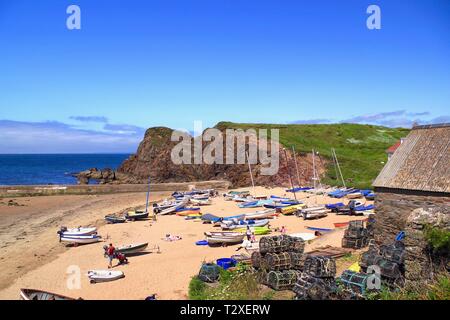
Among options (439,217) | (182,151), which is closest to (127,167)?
(182,151)

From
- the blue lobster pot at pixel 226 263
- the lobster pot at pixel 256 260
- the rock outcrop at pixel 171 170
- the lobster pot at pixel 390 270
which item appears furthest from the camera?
the rock outcrop at pixel 171 170

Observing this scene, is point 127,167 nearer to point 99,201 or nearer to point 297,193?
point 99,201

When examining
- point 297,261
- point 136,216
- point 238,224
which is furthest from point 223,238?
point 136,216

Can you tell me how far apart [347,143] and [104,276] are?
74.2 meters

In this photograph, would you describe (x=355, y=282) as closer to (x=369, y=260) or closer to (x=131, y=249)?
(x=369, y=260)

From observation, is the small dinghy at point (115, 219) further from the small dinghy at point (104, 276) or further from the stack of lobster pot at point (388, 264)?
the stack of lobster pot at point (388, 264)

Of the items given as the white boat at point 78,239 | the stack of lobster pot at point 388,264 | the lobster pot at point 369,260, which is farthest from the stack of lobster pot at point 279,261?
the white boat at point 78,239

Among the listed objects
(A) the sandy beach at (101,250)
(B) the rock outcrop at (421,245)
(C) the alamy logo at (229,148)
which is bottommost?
(A) the sandy beach at (101,250)

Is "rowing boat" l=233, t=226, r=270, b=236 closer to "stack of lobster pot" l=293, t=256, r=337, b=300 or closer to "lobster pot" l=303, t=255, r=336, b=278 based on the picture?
"stack of lobster pot" l=293, t=256, r=337, b=300

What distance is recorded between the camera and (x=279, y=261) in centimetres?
1633

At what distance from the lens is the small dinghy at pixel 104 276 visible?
61.0 feet

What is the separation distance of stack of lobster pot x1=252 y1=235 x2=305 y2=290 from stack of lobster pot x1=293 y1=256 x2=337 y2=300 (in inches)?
33.7

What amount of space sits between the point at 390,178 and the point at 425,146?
2.61 metres

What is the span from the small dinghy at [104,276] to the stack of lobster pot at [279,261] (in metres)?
7.03
